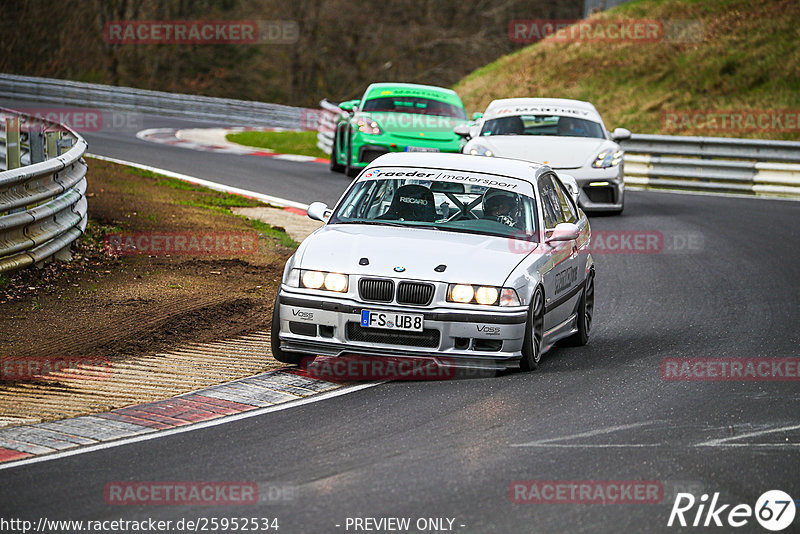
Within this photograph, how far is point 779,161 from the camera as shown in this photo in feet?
76.0

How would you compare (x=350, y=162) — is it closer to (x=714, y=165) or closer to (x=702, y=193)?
(x=702, y=193)

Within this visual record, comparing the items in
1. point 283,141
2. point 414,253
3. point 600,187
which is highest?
point 414,253

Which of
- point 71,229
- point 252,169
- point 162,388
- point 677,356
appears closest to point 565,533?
point 162,388

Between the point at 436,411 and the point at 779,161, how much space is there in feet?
57.4

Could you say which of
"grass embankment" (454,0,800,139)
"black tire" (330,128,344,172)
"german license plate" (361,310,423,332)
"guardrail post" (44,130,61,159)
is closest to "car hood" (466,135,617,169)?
"black tire" (330,128,344,172)

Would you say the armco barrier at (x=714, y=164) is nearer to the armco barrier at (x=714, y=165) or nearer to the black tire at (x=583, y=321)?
the armco barrier at (x=714, y=165)

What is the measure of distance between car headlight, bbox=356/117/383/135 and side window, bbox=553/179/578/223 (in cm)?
1064

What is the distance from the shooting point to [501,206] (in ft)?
30.7

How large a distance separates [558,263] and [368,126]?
12.1 metres

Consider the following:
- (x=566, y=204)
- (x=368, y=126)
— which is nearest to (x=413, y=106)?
(x=368, y=126)

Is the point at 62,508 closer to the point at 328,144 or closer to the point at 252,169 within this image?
the point at 252,169

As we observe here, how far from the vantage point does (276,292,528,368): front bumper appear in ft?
26.6

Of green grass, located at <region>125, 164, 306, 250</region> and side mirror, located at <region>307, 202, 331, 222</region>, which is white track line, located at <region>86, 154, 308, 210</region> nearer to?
green grass, located at <region>125, 164, 306, 250</region>

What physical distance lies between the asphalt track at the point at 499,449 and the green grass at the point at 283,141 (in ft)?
62.9
